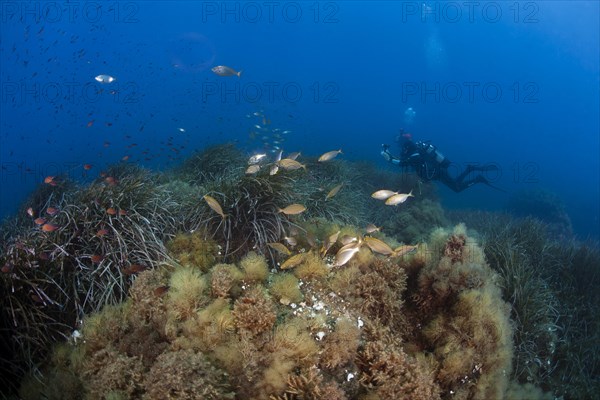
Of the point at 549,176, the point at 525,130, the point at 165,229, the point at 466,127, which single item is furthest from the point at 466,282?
the point at 525,130

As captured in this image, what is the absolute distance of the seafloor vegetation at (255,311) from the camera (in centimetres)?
295

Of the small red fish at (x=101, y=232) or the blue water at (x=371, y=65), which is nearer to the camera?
the small red fish at (x=101, y=232)

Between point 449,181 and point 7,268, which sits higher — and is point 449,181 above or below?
below

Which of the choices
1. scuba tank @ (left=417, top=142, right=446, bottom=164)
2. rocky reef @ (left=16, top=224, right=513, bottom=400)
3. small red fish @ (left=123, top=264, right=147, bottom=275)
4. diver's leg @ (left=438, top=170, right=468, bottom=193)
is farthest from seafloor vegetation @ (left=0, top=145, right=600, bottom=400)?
diver's leg @ (left=438, top=170, right=468, bottom=193)

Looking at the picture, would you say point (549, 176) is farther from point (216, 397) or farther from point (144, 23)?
point (144, 23)

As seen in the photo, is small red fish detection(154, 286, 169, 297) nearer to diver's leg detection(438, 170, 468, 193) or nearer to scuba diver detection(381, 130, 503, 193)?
scuba diver detection(381, 130, 503, 193)

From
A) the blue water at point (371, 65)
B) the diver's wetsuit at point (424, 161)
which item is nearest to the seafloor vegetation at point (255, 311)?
the diver's wetsuit at point (424, 161)

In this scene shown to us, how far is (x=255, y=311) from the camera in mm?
3150

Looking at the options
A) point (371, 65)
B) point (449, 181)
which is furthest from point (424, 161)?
point (371, 65)

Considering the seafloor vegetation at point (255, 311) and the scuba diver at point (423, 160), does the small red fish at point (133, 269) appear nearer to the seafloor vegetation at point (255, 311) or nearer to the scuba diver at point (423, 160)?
the seafloor vegetation at point (255, 311)

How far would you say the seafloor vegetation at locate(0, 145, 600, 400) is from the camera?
295cm

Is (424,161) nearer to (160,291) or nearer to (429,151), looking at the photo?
(429,151)

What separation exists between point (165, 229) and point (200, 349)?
2.63 metres

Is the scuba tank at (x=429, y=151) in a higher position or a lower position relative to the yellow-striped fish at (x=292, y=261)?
lower
